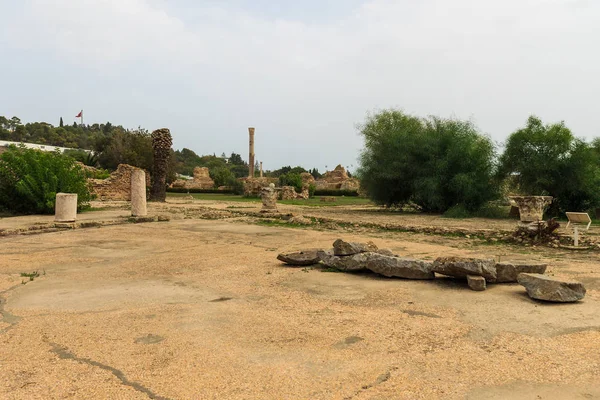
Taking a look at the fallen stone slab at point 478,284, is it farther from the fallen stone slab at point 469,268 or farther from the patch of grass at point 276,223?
the patch of grass at point 276,223

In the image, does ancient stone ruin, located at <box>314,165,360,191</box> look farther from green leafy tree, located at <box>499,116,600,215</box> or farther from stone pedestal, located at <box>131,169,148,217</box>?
stone pedestal, located at <box>131,169,148,217</box>

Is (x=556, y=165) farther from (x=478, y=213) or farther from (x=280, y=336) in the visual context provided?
(x=280, y=336)

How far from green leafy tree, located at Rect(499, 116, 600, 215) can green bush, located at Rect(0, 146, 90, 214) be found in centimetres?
1706

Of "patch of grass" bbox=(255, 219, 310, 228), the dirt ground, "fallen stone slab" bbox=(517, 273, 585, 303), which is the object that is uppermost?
"fallen stone slab" bbox=(517, 273, 585, 303)

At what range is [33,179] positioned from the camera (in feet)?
48.1

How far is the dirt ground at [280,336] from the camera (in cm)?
264

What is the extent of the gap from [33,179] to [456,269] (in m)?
14.6

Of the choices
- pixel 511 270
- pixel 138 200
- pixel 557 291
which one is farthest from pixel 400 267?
pixel 138 200

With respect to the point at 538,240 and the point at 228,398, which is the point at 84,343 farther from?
the point at 538,240

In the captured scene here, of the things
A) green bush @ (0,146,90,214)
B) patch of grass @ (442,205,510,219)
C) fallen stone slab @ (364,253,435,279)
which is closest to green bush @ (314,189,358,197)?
patch of grass @ (442,205,510,219)

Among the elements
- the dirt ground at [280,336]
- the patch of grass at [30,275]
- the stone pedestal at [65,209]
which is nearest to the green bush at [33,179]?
the stone pedestal at [65,209]

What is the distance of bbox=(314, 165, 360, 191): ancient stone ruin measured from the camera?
138ft

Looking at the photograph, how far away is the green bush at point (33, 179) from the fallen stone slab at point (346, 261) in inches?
476

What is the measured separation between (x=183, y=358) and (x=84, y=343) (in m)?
0.90
